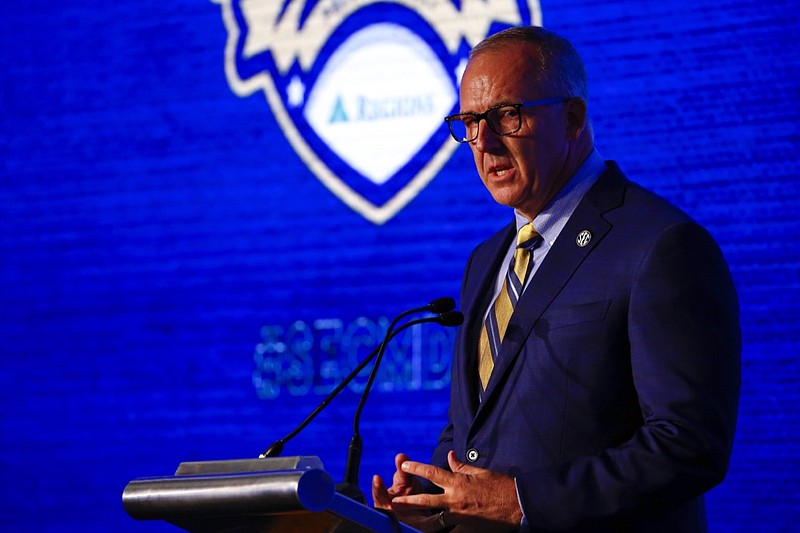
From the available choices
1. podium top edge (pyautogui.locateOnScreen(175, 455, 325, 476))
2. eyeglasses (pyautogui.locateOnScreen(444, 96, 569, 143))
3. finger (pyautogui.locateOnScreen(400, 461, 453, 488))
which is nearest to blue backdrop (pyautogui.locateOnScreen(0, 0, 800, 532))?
eyeglasses (pyautogui.locateOnScreen(444, 96, 569, 143))

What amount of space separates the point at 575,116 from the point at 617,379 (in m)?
0.55

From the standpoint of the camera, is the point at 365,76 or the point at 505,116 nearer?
the point at 505,116

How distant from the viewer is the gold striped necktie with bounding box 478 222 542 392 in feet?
6.61

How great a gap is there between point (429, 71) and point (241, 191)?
765 millimetres

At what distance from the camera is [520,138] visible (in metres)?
2.02

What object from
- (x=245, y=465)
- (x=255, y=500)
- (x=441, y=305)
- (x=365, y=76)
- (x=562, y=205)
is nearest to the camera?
(x=255, y=500)

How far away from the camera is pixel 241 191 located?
358 cm

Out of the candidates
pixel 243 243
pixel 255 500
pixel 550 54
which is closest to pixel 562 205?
pixel 550 54

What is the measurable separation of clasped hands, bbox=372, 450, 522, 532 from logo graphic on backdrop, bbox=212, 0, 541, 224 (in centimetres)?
176

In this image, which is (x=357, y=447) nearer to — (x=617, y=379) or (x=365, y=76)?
(x=617, y=379)

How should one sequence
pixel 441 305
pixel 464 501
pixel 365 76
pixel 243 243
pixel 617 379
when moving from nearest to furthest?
pixel 464 501 → pixel 617 379 → pixel 441 305 → pixel 365 76 → pixel 243 243

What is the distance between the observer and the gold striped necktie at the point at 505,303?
2.01 m

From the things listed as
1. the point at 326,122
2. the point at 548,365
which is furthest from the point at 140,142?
the point at 548,365

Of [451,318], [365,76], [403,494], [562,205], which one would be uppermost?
[365,76]
